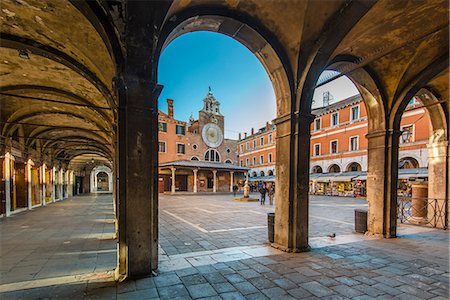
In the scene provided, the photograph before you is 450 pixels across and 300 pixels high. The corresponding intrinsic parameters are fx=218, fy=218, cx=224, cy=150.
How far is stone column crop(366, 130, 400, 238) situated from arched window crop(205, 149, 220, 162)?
26769 mm

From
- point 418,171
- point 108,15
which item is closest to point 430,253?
point 108,15

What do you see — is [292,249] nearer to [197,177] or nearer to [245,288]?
[245,288]

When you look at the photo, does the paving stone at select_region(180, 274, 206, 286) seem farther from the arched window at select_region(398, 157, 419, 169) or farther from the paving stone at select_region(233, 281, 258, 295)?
the arched window at select_region(398, 157, 419, 169)

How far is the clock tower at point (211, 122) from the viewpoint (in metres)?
32.0

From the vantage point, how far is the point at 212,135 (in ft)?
107

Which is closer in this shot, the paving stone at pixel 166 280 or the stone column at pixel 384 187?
the paving stone at pixel 166 280

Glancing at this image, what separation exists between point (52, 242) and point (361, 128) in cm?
2446

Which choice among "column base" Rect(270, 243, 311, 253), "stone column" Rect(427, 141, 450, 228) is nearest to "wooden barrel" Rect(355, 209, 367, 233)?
"column base" Rect(270, 243, 311, 253)

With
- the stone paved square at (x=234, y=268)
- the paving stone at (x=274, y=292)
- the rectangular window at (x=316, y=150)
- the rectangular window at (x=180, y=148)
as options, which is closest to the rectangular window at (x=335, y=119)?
the rectangular window at (x=316, y=150)

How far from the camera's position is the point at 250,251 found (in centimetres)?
466

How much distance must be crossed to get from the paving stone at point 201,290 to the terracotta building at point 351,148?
18930 millimetres

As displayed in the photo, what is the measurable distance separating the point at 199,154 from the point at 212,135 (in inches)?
139

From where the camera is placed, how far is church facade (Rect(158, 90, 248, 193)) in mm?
25703

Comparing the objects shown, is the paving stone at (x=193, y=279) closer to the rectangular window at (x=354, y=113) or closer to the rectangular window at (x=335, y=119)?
the rectangular window at (x=354, y=113)
